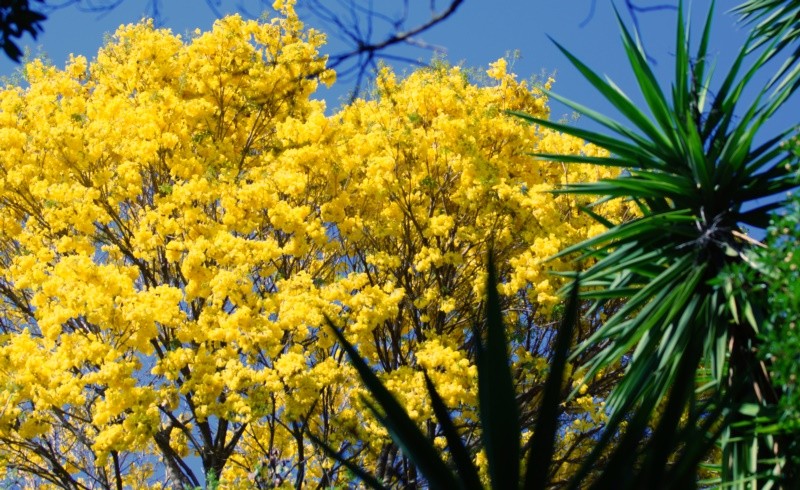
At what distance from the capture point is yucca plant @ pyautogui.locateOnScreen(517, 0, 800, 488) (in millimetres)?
5645

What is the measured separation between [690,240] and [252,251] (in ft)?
16.7

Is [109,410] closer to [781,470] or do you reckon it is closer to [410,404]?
[410,404]

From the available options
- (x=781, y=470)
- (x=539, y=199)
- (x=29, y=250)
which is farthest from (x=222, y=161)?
(x=781, y=470)

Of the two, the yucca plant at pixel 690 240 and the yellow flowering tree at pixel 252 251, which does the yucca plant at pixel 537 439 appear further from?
the yellow flowering tree at pixel 252 251

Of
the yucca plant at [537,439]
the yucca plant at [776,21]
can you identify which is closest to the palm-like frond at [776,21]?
the yucca plant at [776,21]

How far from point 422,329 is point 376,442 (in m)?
2.49

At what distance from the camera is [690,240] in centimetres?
632

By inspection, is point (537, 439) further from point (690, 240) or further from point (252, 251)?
Answer: point (252, 251)

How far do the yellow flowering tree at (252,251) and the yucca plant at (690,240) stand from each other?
3.02 m

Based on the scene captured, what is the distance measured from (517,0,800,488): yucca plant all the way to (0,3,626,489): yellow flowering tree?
3.02 m

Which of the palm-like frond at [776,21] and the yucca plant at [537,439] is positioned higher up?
the palm-like frond at [776,21]

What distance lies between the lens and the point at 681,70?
22.7ft

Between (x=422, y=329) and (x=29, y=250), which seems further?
(x=422, y=329)

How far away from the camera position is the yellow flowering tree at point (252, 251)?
9.14m
